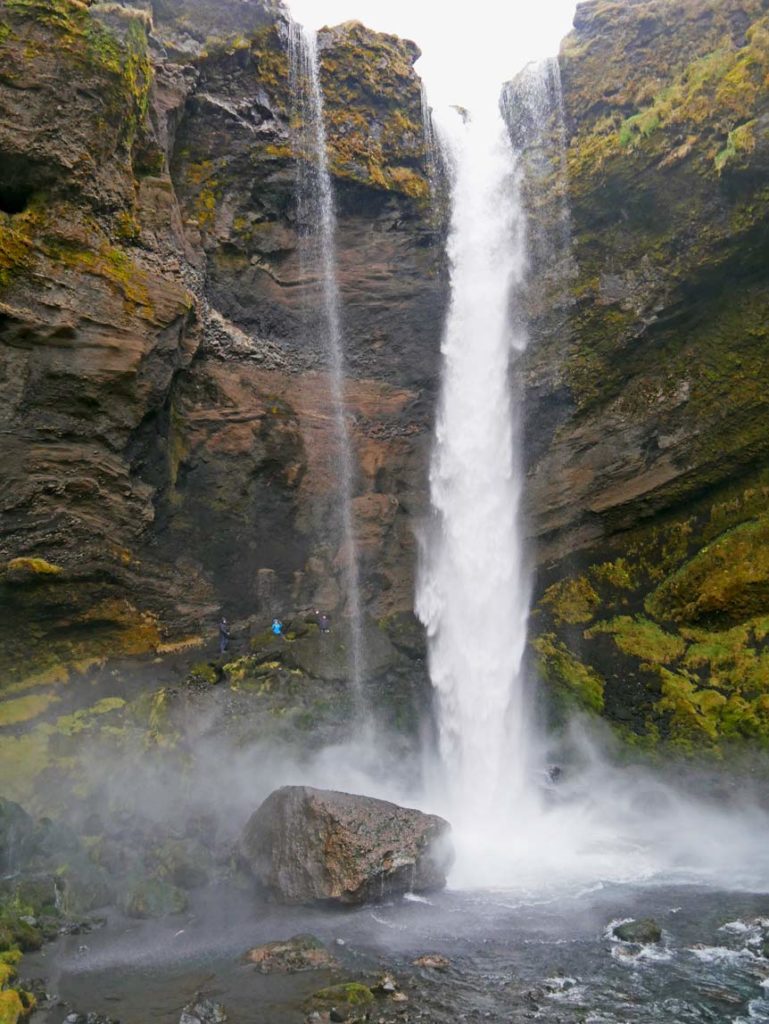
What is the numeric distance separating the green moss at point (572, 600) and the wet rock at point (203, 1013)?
12856 mm

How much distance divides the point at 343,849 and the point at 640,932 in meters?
4.68

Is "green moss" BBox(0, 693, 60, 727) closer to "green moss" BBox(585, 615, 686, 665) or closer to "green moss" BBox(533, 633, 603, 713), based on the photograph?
"green moss" BBox(533, 633, 603, 713)

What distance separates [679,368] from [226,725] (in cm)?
1386

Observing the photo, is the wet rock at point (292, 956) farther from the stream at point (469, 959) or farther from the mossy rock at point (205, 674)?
the mossy rock at point (205, 674)

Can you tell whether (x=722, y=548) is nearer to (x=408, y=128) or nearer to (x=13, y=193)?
(x=408, y=128)

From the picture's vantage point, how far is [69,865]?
1391cm

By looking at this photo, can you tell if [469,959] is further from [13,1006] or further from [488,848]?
[13,1006]

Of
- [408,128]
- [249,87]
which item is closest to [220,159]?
[249,87]

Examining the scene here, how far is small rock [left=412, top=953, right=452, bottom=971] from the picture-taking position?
10.1 m

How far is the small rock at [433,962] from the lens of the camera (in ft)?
33.2

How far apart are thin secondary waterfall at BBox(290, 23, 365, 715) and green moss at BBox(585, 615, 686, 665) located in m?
6.50

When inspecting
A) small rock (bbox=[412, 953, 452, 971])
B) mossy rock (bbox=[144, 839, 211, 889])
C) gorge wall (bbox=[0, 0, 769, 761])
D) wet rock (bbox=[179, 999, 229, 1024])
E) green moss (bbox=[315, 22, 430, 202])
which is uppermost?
green moss (bbox=[315, 22, 430, 202])

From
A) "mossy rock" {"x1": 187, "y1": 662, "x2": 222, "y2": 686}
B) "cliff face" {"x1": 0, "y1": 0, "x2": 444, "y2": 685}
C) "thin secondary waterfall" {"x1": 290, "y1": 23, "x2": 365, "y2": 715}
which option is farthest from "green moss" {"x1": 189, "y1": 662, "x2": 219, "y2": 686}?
"thin secondary waterfall" {"x1": 290, "y1": 23, "x2": 365, "y2": 715}

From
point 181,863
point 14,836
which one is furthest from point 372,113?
point 14,836
